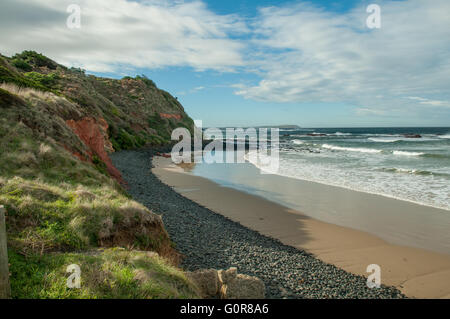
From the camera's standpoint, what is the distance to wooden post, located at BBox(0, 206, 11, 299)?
3189mm

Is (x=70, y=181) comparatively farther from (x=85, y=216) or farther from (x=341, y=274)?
(x=341, y=274)

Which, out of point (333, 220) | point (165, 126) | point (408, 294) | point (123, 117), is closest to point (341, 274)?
point (408, 294)

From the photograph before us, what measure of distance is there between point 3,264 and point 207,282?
9.73 feet

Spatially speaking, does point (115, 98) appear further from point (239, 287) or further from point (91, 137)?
point (239, 287)

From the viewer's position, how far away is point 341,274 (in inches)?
270

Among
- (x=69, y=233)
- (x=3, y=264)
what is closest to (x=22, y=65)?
(x=69, y=233)

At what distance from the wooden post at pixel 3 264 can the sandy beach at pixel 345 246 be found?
7081mm

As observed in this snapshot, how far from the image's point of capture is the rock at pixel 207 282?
485 cm

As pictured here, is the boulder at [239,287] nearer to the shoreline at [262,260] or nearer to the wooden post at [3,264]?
the shoreline at [262,260]

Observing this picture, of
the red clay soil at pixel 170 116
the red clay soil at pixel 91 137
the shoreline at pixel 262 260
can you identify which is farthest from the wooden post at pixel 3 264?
the red clay soil at pixel 170 116

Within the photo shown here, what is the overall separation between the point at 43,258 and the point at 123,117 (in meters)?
42.2

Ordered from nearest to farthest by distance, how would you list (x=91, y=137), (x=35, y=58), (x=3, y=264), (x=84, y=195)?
(x=3, y=264), (x=84, y=195), (x=91, y=137), (x=35, y=58)

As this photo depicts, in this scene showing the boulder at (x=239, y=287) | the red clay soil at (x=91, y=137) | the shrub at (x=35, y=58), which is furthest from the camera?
the shrub at (x=35, y=58)

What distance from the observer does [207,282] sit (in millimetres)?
4941
